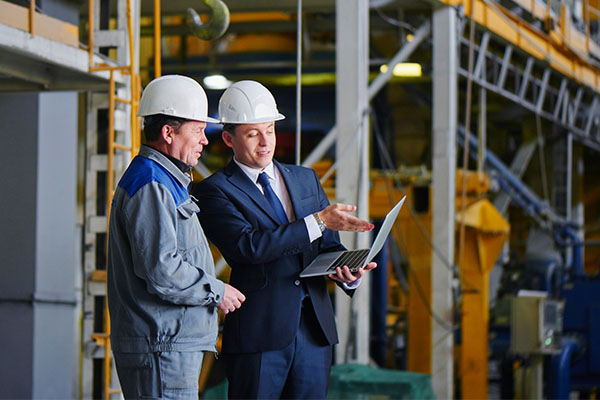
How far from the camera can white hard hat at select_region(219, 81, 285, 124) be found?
4.05 meters

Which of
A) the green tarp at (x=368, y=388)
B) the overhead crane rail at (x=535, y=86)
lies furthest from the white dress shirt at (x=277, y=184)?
the overhead crane rail at (x=535, y=86)

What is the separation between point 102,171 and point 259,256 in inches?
131

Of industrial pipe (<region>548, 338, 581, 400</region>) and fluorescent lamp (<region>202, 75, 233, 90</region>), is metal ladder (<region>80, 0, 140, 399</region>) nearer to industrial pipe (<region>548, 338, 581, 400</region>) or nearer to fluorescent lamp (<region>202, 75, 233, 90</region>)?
industrial pipe (<region>548, 338, 581, 400</region>)

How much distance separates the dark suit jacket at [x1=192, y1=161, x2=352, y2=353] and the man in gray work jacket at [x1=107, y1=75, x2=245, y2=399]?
35 centimetres

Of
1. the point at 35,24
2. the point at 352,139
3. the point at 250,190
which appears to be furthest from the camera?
the point at 352,139

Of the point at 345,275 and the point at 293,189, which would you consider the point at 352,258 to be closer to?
the point at 345,275

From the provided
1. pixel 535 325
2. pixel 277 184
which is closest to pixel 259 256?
pixel 277 184

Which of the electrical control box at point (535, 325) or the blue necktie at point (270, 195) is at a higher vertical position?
the blue necktie at point (270, 195)

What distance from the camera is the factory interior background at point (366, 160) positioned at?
6.85m

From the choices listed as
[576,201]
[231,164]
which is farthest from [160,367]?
[576,201]

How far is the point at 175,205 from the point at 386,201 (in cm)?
906

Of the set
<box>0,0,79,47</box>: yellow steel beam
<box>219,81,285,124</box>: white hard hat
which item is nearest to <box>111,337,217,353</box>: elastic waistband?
<box>219,81,285,124</box>: white hard hat

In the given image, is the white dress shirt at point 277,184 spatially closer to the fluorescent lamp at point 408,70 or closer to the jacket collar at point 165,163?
the jacket collar at point 165,163

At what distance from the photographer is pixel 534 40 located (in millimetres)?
13617
